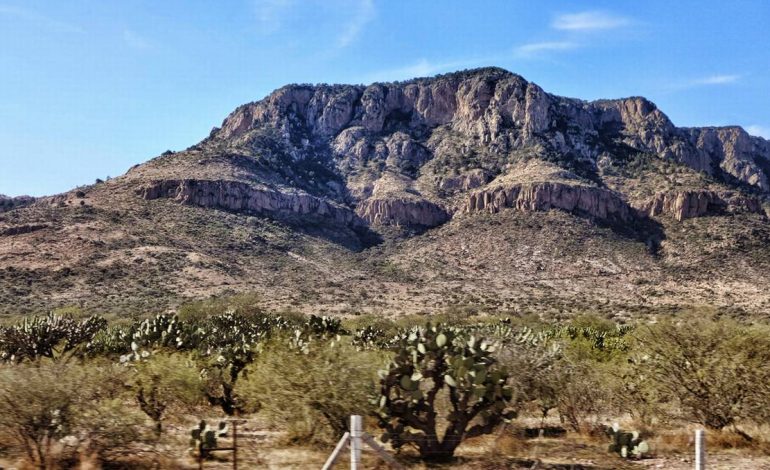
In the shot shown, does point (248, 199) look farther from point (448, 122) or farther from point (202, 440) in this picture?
point (202, 440)

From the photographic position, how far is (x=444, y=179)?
12875 centimetres

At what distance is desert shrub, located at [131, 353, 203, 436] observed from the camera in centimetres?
1540

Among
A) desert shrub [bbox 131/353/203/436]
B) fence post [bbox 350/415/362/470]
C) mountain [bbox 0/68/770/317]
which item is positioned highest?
mountain [bbox 0/68/770/317]

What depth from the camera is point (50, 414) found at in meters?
11.3

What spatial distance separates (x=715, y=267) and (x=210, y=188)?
273 ft

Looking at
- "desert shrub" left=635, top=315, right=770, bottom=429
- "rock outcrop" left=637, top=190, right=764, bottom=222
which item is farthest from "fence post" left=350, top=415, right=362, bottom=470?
"rock outcrop" left=637, top=190, right=764, bottom=222

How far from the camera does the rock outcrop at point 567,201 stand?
108 m

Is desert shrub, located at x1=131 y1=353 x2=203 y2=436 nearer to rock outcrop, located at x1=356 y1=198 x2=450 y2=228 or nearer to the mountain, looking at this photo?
the mountain

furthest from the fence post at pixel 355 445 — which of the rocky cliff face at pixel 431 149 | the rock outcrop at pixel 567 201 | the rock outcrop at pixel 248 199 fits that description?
the rock outcrop at pixel 567 201

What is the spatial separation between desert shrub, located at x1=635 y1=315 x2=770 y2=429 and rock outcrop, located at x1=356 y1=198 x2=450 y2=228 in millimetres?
99129

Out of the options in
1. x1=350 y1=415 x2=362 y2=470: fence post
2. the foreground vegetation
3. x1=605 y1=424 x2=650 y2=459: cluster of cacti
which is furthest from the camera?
x1=605 y1=424 x2=650 y2=459: cluster of cacti

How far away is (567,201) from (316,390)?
336 feet

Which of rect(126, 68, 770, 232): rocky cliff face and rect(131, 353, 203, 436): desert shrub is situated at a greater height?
rect(126, 68, 770, 232): rocky cliff face

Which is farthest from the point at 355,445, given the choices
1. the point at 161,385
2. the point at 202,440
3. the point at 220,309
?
the point at 220,309
